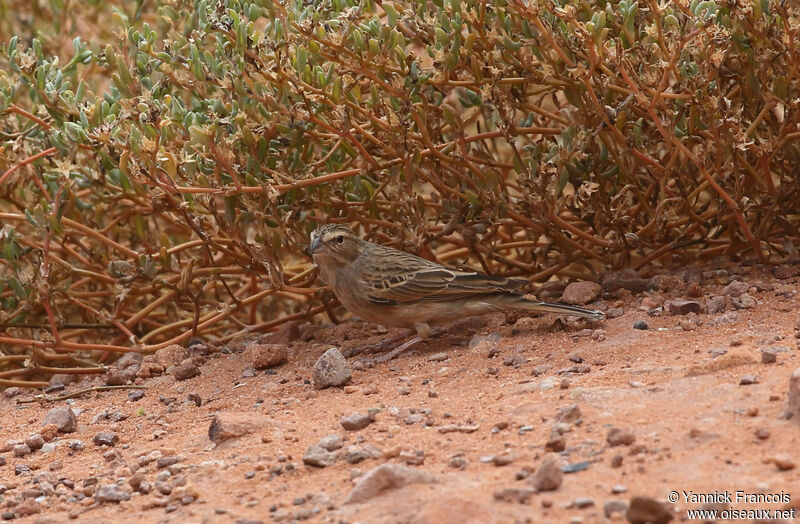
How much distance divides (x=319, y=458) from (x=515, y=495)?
0.96 metres

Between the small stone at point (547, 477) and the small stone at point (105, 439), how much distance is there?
2.29 m

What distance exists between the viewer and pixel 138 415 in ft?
17.0

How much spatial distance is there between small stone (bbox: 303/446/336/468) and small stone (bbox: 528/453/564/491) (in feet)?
2.98

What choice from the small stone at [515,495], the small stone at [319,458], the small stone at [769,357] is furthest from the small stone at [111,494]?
the small stone at [769,357]

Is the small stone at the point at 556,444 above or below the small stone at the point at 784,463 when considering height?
above

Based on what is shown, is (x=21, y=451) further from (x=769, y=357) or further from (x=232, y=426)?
(x=769, y=357)

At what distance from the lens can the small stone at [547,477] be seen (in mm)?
3168

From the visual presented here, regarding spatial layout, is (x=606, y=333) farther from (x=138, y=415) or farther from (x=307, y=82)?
(x=138, y=415)

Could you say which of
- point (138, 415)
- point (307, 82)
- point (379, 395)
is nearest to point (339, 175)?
point (307, 82)

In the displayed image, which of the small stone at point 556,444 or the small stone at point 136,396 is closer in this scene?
the small stone at point 556,444

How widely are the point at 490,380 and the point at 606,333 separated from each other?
2.63 ft

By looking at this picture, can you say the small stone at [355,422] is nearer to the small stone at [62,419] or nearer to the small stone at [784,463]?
the small stone at [62,419]

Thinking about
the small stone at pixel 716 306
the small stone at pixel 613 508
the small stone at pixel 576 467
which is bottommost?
the small stone at pixel 716 306

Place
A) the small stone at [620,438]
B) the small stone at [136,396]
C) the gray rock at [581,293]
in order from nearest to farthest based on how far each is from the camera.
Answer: the small stone at [620,438] → the small stone at [136,396] → the gray rock at [581,293]
